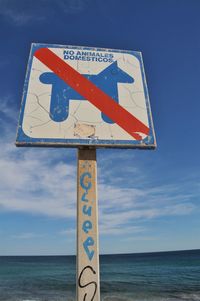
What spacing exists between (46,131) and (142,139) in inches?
41.6

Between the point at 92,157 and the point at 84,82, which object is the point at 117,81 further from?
the point at 92,157

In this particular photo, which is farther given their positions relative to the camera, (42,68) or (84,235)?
(42,68)

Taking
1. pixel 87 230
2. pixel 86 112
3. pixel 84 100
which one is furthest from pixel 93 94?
pixel 87 230

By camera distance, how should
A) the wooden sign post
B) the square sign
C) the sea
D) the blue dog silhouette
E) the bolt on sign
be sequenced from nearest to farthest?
the wooden sign post, the bolt on sign, the square sign, the blue dog silhouette, the sea

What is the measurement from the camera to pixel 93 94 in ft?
11.1

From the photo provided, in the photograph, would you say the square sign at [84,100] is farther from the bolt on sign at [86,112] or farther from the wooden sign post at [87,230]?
the wooden sign post at [87,230]

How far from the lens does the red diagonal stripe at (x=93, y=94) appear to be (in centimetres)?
328

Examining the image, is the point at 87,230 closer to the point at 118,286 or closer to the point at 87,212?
the point at 87,212

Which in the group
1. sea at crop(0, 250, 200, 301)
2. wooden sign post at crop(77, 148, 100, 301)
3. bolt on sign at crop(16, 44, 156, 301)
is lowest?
sea at crop(0, 250, 200, 301)

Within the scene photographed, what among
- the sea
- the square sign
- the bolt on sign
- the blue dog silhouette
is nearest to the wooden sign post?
the bolt on sign

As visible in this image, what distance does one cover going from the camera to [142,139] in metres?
3.21

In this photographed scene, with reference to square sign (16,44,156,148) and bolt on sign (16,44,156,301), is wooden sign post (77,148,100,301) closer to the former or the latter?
bolt on sign (16,44,156,301)

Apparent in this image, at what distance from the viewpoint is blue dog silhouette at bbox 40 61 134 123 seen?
3.24 metres

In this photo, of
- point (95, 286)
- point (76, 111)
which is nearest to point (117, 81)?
point (76, 111)
